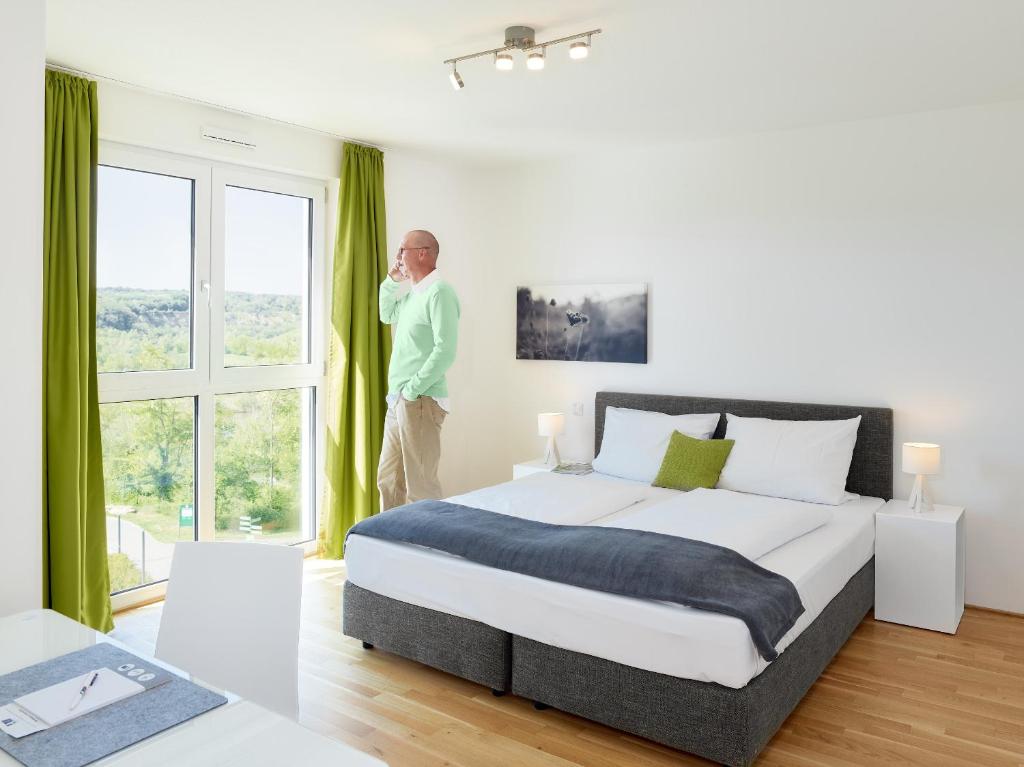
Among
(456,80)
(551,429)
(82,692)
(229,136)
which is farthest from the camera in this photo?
(551,429)

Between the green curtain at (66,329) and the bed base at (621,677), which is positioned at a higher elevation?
the green curtain at (66,329)

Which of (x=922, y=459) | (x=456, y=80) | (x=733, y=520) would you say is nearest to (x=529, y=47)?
(x=456, y=80)

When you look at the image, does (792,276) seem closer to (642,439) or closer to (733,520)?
(642,439)

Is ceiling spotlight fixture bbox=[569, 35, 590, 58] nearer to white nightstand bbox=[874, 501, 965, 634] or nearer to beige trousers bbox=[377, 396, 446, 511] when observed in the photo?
beige trousers bbox=[377, 396, 446, 511]

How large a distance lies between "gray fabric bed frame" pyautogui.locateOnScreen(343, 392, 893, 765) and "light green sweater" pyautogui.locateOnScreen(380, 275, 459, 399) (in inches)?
50.6

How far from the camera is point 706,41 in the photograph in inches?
121

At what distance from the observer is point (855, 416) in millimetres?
4227

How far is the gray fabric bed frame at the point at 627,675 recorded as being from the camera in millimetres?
2488

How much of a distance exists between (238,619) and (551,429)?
3.13m

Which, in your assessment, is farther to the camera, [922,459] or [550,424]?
[550,424]

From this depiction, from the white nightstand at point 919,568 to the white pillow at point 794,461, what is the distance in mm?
285

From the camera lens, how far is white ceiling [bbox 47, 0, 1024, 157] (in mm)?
2824

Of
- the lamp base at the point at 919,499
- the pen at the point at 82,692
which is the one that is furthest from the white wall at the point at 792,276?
the pen at the point at 82,692

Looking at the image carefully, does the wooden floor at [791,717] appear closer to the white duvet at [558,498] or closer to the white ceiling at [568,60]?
the white duvet at [558,498]
